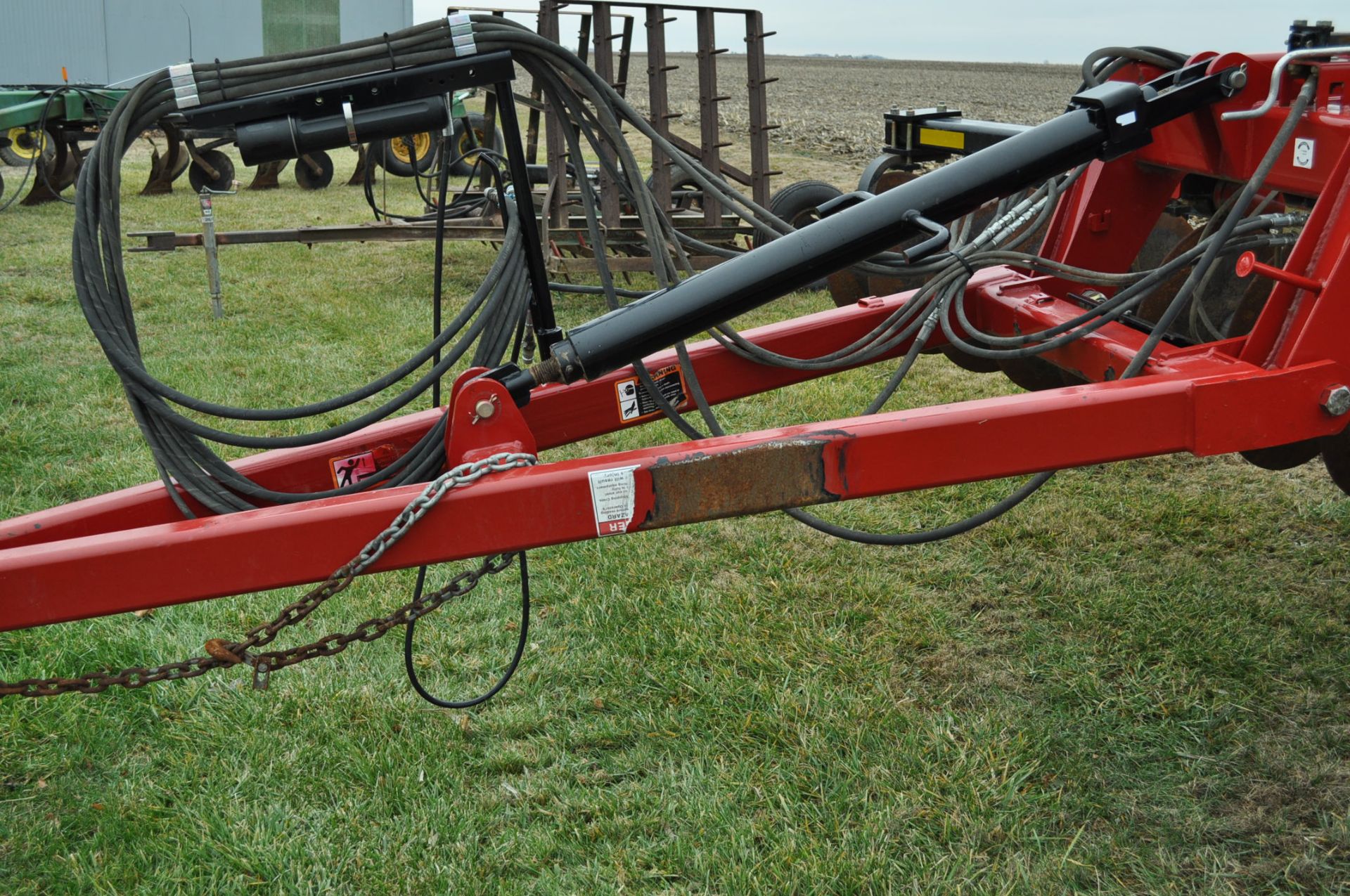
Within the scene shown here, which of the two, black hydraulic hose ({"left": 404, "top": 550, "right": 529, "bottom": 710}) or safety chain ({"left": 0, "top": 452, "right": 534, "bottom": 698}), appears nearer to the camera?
safety chain ({"left": 0, "top": 452, "right": 534, "bottom": 698})

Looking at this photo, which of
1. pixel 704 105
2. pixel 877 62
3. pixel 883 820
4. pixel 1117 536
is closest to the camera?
pixel 883 820

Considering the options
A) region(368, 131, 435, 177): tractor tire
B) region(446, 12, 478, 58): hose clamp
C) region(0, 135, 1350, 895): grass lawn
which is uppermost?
region(368, 131, 435, 177): tractor tire

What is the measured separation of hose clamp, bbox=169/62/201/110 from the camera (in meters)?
2.00

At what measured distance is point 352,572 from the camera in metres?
1.91

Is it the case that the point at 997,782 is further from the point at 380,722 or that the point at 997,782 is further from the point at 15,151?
the point at 15,151

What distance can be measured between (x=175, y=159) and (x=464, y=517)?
1335cm

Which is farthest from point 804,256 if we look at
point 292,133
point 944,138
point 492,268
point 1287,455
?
point 944,138

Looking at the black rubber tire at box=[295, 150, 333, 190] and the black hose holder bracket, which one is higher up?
the black rubber tire at box=[295, 150, 333, 190]

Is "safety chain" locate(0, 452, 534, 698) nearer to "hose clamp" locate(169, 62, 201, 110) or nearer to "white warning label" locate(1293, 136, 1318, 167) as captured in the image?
"hose clamp" locate(169, 62, 201, 110)

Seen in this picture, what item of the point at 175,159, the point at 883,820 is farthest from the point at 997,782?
the point at 175,159

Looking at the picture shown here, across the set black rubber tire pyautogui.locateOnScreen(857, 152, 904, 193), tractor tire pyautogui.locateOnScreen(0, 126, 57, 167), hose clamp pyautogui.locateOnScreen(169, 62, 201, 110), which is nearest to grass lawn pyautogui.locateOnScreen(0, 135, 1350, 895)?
black rubber tire pyautogui.locateOnScreen(857, 152, 904, 193)

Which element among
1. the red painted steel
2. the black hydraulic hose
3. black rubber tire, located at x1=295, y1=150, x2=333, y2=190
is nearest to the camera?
the red painted steel

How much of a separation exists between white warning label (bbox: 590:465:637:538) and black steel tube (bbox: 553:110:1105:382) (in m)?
0.32

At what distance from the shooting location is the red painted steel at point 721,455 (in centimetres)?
189
